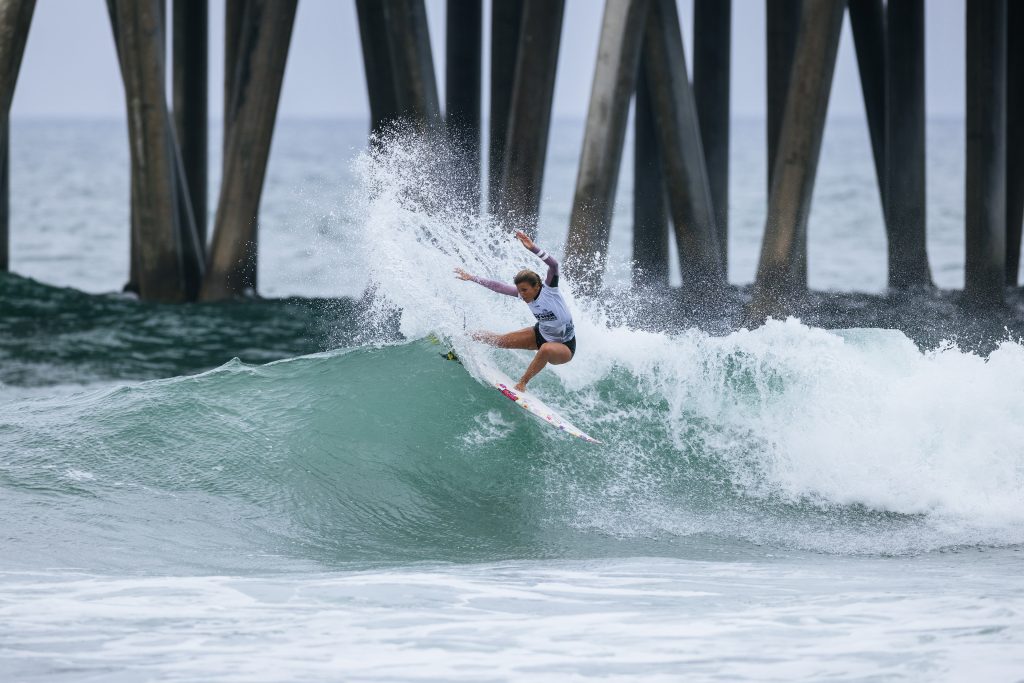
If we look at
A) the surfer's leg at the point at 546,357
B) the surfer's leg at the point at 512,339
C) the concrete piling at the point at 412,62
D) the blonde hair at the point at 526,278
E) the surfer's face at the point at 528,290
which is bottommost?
the surfer's leg at the point at 546,357

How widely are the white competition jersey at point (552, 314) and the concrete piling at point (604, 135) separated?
3563 mm

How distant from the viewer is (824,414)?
10.7m

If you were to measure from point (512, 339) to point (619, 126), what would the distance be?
4.00m

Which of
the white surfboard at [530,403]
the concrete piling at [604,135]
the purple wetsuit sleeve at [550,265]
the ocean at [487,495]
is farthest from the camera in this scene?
the concrete piling at [604,135]

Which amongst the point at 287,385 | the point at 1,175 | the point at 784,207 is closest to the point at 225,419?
the point at 287,385

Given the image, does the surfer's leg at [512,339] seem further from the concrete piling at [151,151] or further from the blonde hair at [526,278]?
the concrete piling at [151,151]

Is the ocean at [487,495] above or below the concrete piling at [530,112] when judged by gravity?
below

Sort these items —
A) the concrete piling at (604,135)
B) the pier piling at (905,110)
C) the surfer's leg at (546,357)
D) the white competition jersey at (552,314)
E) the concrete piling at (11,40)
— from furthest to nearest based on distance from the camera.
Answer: the pier piling at (905,110), the concrete piling at (604,135), the concrete piling at (11,40), the surfer's leg at (546,357), the white competition jersey at (552,314)

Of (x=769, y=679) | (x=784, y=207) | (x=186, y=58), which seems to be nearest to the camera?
(x=769, y=679)

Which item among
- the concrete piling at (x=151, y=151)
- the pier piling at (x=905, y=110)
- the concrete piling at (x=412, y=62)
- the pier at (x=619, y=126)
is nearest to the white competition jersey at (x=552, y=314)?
the pier at (x=619, y=126)

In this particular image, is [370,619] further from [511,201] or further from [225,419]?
[511,201]

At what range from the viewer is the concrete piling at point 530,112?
48.0ft

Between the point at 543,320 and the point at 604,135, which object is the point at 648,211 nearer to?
the point at 604,135

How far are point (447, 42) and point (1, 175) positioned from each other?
661 centimetres
